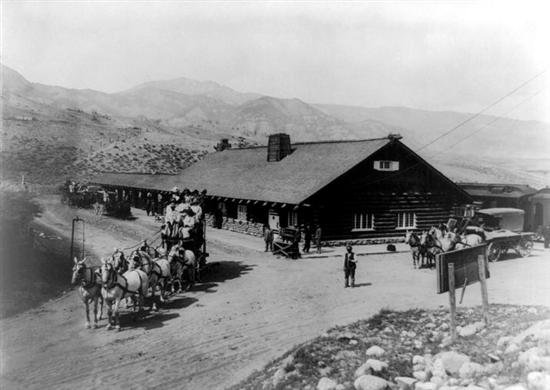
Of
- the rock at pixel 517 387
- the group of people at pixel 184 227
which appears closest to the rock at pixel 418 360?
the rock at pixel 517 387

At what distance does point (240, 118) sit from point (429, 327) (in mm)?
186640

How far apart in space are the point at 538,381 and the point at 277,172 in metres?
27.7

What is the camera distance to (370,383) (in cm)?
797

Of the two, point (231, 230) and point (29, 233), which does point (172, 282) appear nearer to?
point (29, 233)

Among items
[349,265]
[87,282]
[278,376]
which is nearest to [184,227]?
[87,282]

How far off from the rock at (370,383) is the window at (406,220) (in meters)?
23.8

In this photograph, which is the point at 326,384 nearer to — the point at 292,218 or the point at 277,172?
the point at 292,218

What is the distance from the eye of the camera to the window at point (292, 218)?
28766 mm

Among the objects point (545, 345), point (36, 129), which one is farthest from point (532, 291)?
point (36, 129)

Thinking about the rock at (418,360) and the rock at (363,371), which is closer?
the rock at (363,371)

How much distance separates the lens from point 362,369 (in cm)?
862

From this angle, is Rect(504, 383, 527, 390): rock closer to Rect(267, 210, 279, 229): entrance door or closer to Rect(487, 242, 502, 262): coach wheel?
Rect(487, 242, 502, 262): coach wheel

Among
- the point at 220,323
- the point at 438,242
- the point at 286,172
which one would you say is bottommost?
the point at 220,323

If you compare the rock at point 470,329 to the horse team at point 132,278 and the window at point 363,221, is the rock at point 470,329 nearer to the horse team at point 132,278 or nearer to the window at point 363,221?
the horse team at point 132,278
